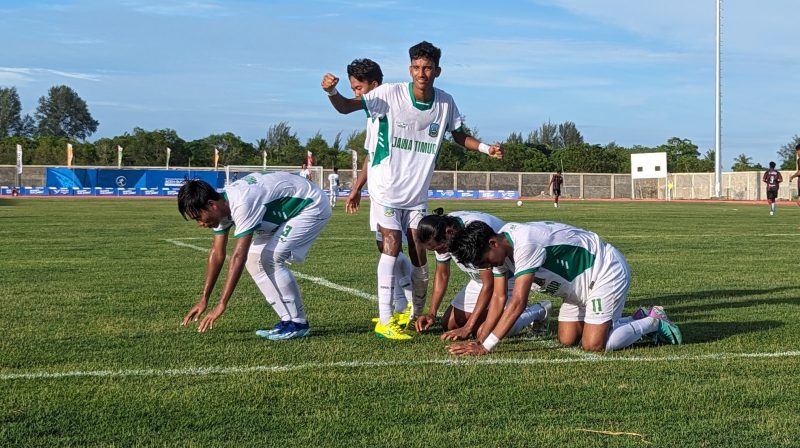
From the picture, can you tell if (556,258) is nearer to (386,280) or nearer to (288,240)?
(386,280)

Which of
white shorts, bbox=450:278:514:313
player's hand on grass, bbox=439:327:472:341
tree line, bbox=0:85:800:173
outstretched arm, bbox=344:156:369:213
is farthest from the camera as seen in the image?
tree line, bbox=0:85:800:173

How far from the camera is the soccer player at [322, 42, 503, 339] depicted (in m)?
7.43

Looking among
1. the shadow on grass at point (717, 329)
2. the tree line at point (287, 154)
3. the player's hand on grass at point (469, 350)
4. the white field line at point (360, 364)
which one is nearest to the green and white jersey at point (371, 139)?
the player's hand on grass at point (469, 350)

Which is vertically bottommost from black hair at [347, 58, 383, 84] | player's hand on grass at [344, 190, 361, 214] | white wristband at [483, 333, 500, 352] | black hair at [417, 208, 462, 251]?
white wristband at [483, 333, 500, 352]

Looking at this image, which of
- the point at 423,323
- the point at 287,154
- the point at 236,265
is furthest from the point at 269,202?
the point at 287,154

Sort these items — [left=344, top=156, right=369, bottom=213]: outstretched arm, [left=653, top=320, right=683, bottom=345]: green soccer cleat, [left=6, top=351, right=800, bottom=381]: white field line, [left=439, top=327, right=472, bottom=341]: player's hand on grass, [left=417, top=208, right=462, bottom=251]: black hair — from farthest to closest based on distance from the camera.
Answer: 1. [left=344, top=156, right=369, bottom=213]: outstretched arm
2. [left=439, top=327, right=472, bottom=341]: player's hand on grass
3. [left=653, top=320, right=683, bottom=345]: green soccer cleat
4. [left=417, top=208, right=462, bottom=251]: black hair
5. [left=6, top=351, right=800, bottom=381]: white field line

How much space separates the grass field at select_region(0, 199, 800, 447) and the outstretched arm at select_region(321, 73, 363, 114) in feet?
5.61

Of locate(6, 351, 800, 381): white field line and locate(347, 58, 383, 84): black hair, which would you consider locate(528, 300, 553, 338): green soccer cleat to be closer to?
locate(6, 351, 800, 381): white field line

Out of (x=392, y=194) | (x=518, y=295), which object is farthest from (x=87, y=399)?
(x=392, y=194)

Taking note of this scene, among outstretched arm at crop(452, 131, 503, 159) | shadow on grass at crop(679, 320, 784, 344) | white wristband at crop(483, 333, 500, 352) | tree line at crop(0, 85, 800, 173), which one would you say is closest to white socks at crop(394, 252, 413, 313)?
outstretched arm at crop(452, 131, 503, 159)

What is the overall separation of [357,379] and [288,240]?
1.87 m

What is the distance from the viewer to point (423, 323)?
7.46m

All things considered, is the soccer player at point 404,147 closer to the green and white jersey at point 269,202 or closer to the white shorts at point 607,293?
the green and white jersey at point 269,202

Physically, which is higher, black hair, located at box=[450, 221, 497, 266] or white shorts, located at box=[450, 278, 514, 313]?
black hair, located at box=[450, 221, 497, 266]
